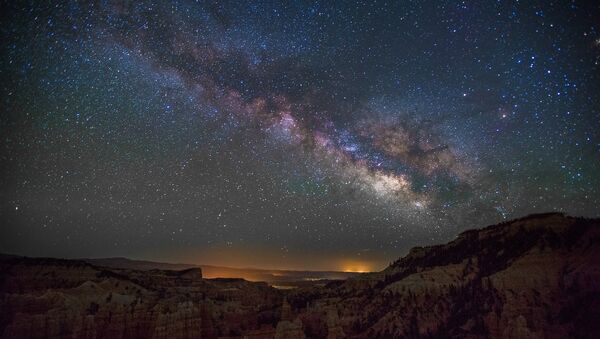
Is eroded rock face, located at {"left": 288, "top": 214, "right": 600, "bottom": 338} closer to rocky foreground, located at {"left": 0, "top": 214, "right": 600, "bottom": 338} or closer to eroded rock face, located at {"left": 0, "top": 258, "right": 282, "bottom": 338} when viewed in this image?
rocky foreground, located at {"left": 0, "top": 214, "right": 600, "bottom": 338}

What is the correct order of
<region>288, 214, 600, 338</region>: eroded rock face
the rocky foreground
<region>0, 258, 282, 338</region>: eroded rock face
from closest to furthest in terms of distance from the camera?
<region>288, 214, 600, 338</region>: eroded rock face, the rocky foreground, <region>0, 258, 282, 338</region>: eroded rock face

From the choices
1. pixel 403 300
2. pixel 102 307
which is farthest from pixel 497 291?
pixel 102 307

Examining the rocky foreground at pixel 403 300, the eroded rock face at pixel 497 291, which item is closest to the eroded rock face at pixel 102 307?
the rocky foreground at pixel 403 300

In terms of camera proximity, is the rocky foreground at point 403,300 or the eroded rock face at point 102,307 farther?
the eroded rock face at point 102,307

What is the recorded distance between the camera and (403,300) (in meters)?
61.6

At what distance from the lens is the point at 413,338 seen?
5403 centimetres

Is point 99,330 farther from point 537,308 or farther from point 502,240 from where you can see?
point 502,240

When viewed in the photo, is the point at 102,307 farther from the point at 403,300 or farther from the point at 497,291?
the point at 497,291

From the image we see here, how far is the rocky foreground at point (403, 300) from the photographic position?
44.3m

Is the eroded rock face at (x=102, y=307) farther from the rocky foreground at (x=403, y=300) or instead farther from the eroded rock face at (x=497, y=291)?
the eroded rock face at (x=497, y=291)

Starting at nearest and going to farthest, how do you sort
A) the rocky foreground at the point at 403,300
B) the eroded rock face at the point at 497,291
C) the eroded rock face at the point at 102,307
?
1. the eroded rock face at the point at 497,291
2. the rocky foreground at the point at 403,300
3. the eroded rock face at the point at 102,307

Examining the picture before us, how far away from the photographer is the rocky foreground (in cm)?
4434

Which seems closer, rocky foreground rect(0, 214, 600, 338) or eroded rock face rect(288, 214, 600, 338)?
eroded rock face rect(288, 214, 600, 338)

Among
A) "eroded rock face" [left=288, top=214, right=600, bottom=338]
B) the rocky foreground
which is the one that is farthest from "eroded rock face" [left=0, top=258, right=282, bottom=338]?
"eroded rock face" [left=288, top=214, right=600, bottom=338]
